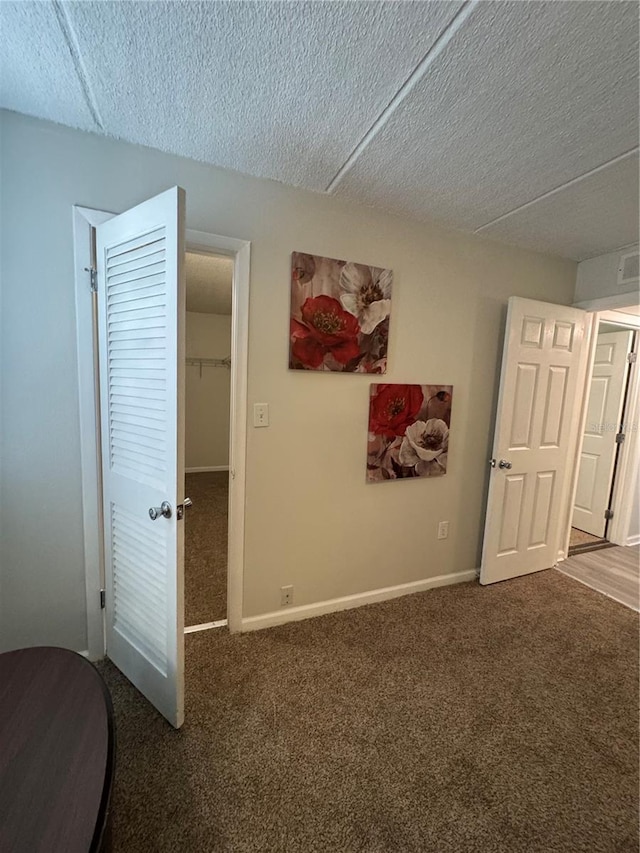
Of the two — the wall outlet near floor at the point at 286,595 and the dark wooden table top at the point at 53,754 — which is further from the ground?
the dark wooden table top at the point at 53,754

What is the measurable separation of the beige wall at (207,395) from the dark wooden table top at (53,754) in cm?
436

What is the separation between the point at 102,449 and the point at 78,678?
972 mm

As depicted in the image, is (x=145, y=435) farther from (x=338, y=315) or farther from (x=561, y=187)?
(x=561, y=187)

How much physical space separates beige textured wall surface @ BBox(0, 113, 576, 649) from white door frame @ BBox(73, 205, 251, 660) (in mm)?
38

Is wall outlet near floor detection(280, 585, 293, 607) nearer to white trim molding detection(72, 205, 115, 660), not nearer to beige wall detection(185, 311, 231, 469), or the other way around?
white trim molding detection(72, 205, 115, 660)

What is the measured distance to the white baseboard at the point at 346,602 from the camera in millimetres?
2012

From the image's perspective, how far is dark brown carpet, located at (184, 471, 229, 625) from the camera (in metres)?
2.18

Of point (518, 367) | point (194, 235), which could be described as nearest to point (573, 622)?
point (518, 367)

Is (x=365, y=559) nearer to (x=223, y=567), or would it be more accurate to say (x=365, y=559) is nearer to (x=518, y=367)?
(x=223, y=567)

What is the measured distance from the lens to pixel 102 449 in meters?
1.61

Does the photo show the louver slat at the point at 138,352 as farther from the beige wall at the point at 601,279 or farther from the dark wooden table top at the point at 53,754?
the beige wall at the point at 601,279

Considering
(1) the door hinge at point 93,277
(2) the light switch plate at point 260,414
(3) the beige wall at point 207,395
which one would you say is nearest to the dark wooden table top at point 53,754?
(2) the light switch plate at point 260,414

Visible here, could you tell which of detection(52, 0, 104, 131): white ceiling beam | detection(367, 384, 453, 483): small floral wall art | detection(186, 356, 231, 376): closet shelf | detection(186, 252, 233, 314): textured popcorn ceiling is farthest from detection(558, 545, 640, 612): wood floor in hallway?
detection(186, 356, 231, 376): closet shelf

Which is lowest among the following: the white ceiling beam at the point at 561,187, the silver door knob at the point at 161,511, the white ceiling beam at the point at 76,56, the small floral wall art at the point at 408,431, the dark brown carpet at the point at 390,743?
the dark brown carpet at the point at 390,743
